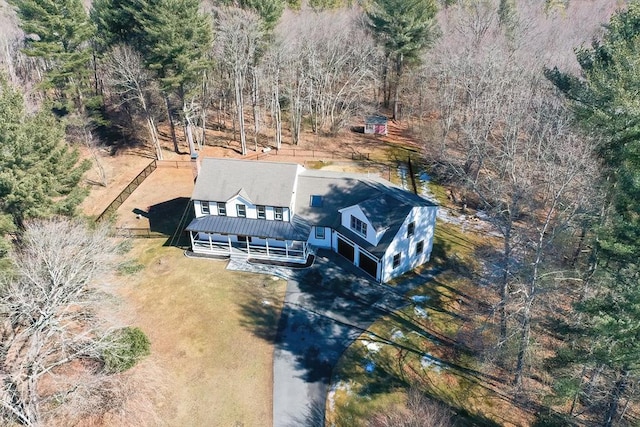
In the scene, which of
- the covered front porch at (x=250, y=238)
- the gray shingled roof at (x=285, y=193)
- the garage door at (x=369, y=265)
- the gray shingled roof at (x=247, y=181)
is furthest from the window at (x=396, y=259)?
the gray shingled roof at (x=247, y=181)

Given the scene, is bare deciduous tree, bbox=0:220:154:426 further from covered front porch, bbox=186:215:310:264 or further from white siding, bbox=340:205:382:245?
white siding, bbox=340:205:382:245

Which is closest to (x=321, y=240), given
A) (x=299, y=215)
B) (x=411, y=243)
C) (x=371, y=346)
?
(x=299, y=215)

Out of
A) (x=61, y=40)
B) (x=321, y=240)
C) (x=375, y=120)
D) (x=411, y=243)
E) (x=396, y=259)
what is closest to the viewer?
(x=396, y=259)

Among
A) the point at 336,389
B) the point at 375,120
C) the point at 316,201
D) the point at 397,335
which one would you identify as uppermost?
the point at 375,120

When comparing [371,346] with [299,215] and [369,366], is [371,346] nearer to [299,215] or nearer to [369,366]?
[369,366]

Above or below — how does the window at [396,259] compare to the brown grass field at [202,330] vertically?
above

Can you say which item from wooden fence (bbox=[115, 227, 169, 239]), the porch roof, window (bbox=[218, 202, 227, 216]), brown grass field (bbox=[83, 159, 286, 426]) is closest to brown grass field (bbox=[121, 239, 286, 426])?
brown grass field (bbox=[83, 159, 286, 426])

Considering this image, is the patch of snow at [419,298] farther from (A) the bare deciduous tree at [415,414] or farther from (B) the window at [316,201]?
(B) the window at [316,201]
